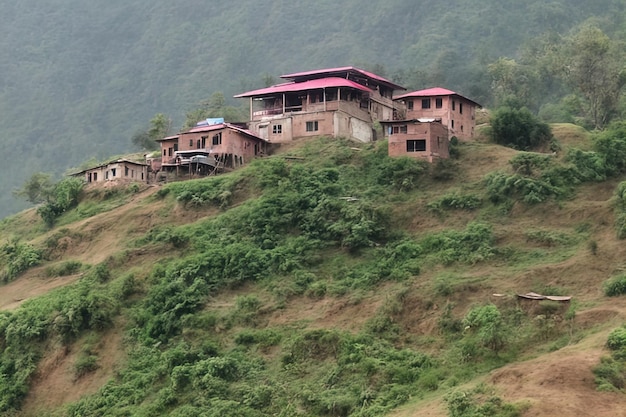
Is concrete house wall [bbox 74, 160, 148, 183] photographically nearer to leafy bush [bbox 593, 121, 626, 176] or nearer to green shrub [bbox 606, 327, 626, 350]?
leafy bush [bbox 593, 121, 626, 176]

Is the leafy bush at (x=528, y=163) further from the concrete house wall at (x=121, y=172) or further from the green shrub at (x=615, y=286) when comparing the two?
the concrete house wall at (x=121, y=172)

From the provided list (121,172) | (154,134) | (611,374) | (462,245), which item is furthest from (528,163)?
(154,134)

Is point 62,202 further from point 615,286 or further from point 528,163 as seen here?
point 615,286

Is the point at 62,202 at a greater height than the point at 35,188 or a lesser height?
lesser

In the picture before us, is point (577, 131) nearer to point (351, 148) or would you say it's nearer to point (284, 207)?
point (351, 148)

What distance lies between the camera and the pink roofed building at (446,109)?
187 ft

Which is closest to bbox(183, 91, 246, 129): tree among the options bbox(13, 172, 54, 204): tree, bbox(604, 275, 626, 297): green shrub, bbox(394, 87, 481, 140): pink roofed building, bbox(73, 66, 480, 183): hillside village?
bbox(13, 172, 54, 204): tree

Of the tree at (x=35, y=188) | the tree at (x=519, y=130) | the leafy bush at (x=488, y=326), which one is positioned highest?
the tree at (x=519, y=130)

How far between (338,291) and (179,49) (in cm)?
8658

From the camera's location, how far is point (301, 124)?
59.0 metres

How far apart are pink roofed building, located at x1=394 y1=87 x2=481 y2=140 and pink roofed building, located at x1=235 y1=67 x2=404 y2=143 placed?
7.21 feet

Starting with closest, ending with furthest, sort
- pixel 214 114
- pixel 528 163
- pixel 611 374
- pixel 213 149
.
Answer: pixel 611 374, pixel 528 163, pixel 213 149, pixel 214 114

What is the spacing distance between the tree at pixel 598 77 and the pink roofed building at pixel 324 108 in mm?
13290

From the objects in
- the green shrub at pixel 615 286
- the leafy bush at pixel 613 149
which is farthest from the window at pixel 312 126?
the green shrub at pixel 615 286
